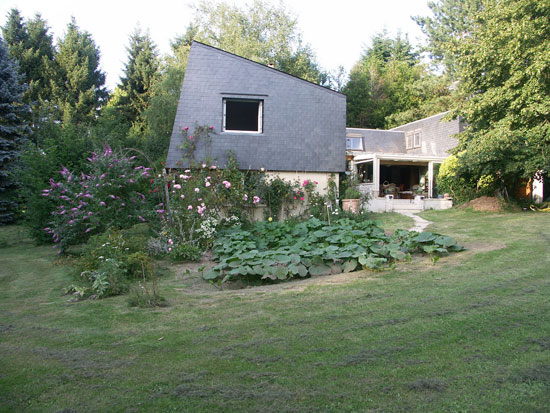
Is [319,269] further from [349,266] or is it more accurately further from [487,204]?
[487,204]

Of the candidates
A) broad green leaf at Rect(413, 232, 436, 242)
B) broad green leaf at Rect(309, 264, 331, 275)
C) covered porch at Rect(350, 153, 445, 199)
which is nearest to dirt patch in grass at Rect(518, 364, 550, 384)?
broad green leaf at Rect(309, 264, 331, 275)

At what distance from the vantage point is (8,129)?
55.2 ft

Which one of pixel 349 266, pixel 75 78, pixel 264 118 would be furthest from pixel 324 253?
pixel 75 78

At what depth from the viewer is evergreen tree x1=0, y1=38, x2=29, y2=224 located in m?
16.5

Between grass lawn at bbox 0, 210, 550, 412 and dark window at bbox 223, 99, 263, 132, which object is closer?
grass lawn at bbox 0, 210, 550, 412

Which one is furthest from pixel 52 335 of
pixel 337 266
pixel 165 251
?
pixel 165 251

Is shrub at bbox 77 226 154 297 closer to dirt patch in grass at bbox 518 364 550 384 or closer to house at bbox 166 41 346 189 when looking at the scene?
dirt patch in grass at bbox 518 364 550 384

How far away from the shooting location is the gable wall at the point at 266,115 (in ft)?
41.3

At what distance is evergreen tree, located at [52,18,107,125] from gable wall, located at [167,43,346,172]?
1648 centimetres

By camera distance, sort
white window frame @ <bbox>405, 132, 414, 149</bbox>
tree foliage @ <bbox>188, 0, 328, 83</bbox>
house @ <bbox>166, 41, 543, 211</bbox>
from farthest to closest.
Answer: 1. tree foliage @ <bbox>188, 0, 328, 83</bbox>
2. white window frame @ <bbox>405, 132, 414, 149</bbox>
3. house @ <bbox>166, 41, 543, 211</bbox>

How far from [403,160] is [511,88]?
639 centimetres

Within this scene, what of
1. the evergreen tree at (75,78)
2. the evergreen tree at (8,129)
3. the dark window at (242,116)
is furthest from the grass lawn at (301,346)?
the evergreen tree at (75,78)

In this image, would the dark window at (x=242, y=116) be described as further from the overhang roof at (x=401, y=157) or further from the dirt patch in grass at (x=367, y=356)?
the dirt patch in grass at (x=367, y=356)

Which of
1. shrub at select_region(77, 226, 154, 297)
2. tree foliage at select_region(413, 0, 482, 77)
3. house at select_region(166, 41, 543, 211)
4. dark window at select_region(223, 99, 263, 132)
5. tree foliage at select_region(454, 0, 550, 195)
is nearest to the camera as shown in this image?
shrub at select_region(77, 226, 154, 297)
